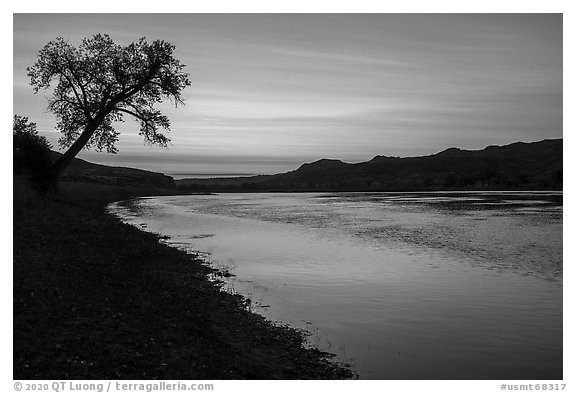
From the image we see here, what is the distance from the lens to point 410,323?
1497 cm

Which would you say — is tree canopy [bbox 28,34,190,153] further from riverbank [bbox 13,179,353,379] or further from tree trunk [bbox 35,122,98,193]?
riverbank [bbox 13,179,353,379]

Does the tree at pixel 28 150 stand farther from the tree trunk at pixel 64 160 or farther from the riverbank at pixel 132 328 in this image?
the riverbank at pixel 132 328

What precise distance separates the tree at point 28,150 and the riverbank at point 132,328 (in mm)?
22864

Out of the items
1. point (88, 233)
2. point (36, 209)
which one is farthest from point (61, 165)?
point (88, 233)

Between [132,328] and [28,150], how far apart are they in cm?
3360

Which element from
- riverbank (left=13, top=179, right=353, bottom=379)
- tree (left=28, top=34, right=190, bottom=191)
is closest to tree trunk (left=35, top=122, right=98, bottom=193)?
tree (left=28, top=34, right=190, bottom=191)

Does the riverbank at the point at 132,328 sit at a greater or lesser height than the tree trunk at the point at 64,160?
lesser

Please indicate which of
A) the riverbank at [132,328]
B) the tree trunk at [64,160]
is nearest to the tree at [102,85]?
the tree trunk at [64,160]

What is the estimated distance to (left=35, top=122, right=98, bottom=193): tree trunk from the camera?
138ft

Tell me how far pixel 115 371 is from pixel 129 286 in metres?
6.53

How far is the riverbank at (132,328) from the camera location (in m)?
9.88

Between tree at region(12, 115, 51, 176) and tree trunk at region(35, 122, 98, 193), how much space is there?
0.53m

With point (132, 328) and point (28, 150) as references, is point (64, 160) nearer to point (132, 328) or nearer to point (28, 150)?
point (28, 150)
